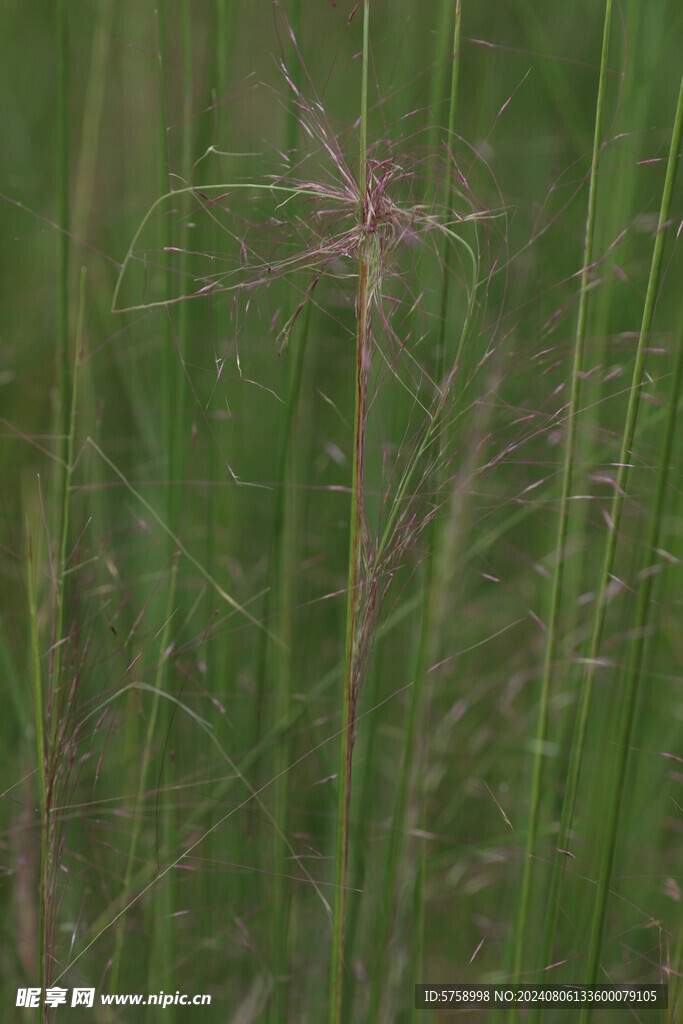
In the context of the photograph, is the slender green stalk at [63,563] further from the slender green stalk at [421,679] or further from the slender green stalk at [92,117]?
the slender green stalk at [421,679]

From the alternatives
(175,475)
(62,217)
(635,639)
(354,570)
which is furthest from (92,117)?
(635,639)

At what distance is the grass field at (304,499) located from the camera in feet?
1.90

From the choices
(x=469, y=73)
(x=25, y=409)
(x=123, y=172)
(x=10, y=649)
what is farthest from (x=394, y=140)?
(x=10, y=649)

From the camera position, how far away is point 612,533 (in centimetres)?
50

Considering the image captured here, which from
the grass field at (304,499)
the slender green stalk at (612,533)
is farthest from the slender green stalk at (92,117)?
the slender green stalk at (612,533)

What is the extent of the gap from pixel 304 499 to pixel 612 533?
0.71ft

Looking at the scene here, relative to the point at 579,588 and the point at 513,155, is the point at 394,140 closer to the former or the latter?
the point at 513,155

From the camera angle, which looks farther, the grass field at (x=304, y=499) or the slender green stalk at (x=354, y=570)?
the grass field at (x=304, y=499)

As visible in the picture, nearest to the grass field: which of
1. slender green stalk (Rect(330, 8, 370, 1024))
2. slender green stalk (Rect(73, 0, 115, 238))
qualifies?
slender green stalk (Rect(73, 0, 115, 238))

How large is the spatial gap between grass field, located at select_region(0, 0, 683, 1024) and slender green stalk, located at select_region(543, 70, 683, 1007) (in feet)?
0.09

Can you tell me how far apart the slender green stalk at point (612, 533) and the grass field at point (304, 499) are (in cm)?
3

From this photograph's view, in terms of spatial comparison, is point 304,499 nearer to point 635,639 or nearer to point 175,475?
point 175,475

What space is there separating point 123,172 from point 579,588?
45 centimetres

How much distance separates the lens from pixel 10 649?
616 mm
